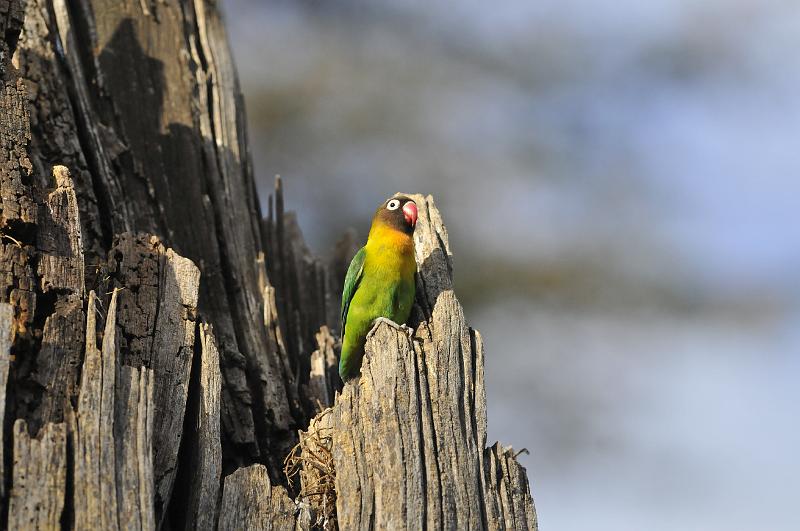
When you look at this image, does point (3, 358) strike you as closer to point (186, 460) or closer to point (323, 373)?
point (186, 460)

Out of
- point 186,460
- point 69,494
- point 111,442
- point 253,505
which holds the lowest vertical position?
point 69,494

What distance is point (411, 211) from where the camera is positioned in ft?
21.4

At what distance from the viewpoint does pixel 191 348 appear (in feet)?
16.2

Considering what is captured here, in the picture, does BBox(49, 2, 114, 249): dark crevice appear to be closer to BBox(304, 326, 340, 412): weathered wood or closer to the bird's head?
BBox(304, 326, 340, 412): weathered wood

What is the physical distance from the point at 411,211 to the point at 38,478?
348 cm

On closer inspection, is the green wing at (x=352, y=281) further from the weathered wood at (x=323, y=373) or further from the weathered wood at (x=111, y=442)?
the weathered wood at (x=111, y=442)

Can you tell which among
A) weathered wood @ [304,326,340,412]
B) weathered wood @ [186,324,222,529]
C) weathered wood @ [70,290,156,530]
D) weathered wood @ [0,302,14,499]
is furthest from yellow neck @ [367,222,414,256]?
weathered wood @ [0,302,14,499]

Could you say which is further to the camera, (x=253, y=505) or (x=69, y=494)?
(x=253, y=505)

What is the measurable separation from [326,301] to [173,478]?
11.7 ft

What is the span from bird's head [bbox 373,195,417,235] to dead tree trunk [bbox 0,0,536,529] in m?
0.11

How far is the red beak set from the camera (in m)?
6.52

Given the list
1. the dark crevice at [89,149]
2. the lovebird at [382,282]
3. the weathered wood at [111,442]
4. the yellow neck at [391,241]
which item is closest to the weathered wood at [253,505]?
the weathered wood at [111,442]

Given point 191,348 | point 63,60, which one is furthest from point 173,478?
point 63,60

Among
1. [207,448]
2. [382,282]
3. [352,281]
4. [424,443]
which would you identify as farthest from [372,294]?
[207,448]
